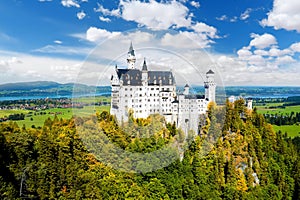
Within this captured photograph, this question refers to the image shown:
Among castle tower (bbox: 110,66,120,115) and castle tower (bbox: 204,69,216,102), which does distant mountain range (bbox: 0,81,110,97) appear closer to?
castle tower (bbox: 110,66,120,115)

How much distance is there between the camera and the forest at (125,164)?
8.78m

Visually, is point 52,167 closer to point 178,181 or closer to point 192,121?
point 178,181

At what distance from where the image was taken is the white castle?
988 centimetres

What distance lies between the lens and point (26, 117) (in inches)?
992

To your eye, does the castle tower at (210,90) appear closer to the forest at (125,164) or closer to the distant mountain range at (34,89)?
the forest at (125,164)

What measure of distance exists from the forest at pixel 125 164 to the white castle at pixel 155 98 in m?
0.43

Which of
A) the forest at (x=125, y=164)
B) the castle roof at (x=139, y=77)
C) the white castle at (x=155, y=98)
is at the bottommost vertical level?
the forest at (x=125, y=164)

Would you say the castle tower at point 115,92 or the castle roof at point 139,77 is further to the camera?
the castle roof at point 139,77

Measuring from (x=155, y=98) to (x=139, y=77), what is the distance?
70.2 inches

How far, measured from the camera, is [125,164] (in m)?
8.70

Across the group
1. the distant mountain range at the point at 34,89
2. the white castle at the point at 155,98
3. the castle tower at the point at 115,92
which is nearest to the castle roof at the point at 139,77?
the white castle at the point at 155,98

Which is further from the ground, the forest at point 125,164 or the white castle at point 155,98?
the white castle at point 155,98

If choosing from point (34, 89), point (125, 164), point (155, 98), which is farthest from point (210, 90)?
point (34, 89)

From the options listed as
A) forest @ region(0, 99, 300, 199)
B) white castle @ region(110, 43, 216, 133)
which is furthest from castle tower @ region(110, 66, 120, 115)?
forest @ region(0, 99, 300, 199)
